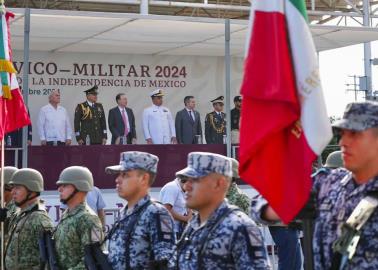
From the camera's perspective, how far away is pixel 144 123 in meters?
17.4

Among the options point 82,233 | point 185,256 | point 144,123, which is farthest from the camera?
point 144,123

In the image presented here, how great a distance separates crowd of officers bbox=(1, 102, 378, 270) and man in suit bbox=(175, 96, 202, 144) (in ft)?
30.4

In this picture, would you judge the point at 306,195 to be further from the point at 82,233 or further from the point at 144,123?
the point at 144,123

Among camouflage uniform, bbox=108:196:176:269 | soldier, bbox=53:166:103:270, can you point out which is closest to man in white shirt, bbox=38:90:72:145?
soldier, bbox=53:166:103:270

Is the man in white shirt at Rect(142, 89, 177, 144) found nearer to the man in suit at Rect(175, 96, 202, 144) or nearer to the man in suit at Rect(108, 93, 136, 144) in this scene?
the man in suit at Rect(175, 96, 202, 144)

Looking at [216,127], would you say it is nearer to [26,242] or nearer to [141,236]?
[26,242]

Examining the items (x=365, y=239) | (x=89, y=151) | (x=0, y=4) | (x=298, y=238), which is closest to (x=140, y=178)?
(x=365, y=239)

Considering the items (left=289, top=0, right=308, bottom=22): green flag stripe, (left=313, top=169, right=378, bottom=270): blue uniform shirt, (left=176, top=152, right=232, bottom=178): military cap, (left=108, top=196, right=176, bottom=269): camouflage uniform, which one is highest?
(left=289, top=0, right=308, bottom=22): green flag stripe

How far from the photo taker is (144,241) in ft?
19.5

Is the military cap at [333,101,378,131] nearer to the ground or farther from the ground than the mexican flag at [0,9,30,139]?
nearer to the ground

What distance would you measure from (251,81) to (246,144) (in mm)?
307

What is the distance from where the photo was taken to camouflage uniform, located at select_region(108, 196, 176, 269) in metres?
5.90

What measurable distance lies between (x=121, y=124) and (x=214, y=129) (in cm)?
195

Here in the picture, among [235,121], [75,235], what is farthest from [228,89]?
[75,235]
